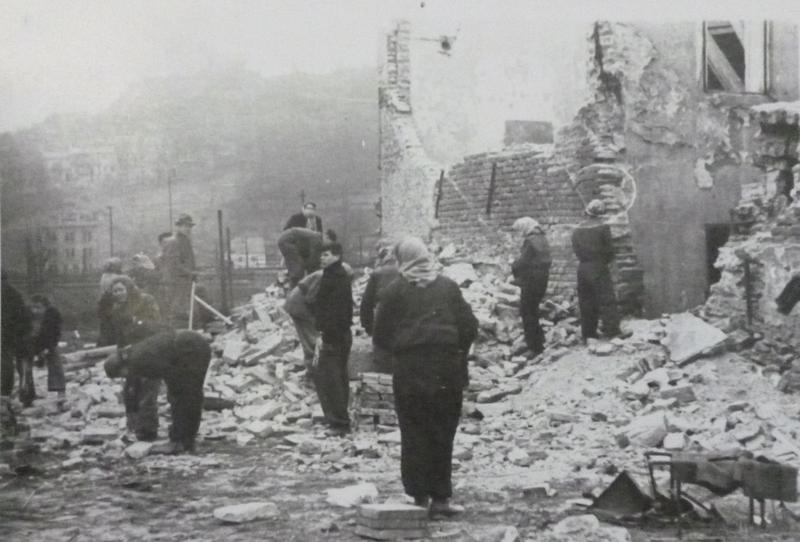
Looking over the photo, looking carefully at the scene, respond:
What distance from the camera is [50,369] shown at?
6188 millimetres

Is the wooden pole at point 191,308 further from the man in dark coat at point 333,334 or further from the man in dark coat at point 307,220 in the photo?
the man in dark coat at point 333,334

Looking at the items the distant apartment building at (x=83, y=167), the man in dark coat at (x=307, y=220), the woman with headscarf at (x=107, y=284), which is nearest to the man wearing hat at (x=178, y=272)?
the woman with headscarf at (x=107, y=284)

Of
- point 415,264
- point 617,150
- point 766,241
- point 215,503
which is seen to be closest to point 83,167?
point 215,503

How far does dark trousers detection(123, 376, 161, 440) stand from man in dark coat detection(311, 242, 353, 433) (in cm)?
115

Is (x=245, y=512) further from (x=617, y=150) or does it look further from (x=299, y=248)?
(x=617, y=150)

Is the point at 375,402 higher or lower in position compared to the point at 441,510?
higher

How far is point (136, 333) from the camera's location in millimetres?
6320

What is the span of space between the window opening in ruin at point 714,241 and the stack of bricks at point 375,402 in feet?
13.5

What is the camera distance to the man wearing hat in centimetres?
628

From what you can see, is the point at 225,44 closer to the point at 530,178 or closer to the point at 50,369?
the point at 50,369

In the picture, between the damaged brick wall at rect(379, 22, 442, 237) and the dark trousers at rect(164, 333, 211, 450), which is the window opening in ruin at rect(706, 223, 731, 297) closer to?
the damaged brick wall at rect(379, 22, 442, 237)

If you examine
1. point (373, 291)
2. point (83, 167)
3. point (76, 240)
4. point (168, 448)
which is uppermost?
point (83, 167)

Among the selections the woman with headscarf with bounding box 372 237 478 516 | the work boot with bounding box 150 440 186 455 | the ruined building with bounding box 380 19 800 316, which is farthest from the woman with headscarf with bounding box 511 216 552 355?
the work boot with bounding box 150 440 186 455

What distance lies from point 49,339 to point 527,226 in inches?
151
